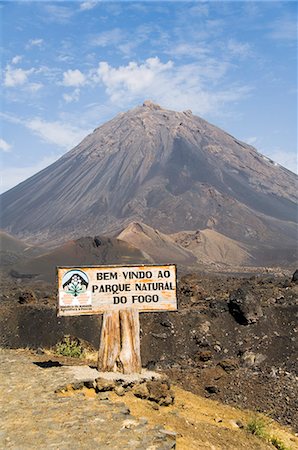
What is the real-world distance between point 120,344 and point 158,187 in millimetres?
98771

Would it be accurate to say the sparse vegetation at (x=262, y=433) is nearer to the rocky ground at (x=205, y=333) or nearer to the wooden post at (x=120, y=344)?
the wooden post at (x=120, y=344)

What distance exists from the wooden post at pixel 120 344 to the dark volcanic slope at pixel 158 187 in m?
75.9

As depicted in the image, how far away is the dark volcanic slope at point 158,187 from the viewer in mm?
94188

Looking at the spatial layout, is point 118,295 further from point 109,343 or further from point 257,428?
point 257,428

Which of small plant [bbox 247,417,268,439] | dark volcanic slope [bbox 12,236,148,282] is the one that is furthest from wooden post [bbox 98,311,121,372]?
dark volcanic slope [bbox 12,236,148,282]

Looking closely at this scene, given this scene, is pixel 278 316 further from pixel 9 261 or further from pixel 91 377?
pixel 9 261

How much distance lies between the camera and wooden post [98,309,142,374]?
8.45 meters

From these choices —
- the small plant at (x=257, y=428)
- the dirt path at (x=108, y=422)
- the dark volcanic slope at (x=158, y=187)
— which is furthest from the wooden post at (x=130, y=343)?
the dark volcanic slope at (x=158, y=187)

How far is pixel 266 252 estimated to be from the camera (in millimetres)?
77812

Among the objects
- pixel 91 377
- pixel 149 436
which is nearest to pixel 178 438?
pixel 149 436

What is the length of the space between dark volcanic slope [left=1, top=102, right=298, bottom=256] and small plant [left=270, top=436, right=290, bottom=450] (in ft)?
256

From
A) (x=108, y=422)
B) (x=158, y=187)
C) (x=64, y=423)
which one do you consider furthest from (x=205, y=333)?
(x=158, y=187)

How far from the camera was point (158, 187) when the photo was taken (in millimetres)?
106875

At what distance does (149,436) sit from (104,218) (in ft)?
308
